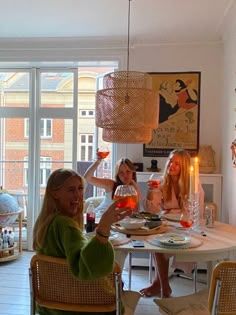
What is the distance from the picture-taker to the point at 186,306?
1928 millimetres

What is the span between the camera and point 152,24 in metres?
3.75

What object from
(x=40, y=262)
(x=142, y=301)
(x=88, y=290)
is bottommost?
(x=142, y=301)

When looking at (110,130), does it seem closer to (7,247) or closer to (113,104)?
(113,104)

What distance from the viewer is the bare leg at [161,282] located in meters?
3.19

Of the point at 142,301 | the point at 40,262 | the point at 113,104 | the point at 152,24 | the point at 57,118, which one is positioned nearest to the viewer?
the point at 40,262

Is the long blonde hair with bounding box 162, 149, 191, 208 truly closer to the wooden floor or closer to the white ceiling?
the wooden floor

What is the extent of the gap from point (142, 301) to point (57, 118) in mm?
2520

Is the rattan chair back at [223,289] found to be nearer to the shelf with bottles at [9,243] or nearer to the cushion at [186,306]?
the cushion at [186,306]

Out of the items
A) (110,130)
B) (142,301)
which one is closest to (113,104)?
(110,130)

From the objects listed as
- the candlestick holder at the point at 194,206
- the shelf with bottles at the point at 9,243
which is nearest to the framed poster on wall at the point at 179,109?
the candlestick holder at the point at 194,206

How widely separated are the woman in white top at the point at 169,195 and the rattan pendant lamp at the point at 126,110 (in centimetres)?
75

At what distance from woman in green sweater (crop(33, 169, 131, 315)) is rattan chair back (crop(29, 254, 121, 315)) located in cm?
6

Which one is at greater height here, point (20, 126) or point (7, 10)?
point (7, 10)

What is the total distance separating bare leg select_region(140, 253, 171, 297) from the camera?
10.5 feet
